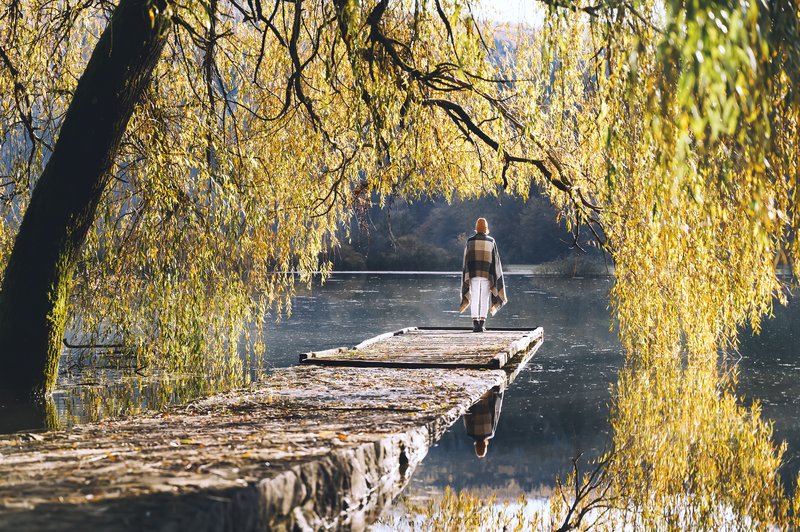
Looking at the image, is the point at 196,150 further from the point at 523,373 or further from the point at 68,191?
the point at 523,373

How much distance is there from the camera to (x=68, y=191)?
7.05 m

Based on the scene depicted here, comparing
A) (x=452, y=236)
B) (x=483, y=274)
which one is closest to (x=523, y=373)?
(x=483, y=274)

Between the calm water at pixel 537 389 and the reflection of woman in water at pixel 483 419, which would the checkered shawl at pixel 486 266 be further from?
the reflection of woman in water at pixel 483 419

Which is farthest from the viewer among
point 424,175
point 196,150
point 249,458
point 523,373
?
point 523,373

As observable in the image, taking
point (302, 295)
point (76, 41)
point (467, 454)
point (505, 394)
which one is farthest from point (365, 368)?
point (302, 295)

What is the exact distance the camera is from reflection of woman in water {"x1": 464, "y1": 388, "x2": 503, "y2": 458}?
662 centimetres

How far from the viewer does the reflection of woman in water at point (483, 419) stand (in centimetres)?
662

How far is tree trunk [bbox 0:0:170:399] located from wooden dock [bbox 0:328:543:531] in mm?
1553

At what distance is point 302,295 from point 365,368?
22.1m

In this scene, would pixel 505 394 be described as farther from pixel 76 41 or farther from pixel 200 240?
pixel 76 41

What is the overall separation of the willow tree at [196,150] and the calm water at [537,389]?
0.94 metres

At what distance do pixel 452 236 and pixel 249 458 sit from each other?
66.3 m

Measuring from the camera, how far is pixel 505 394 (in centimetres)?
887

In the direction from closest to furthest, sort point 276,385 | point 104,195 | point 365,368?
point 276,385, point 104,195, point 365,368
